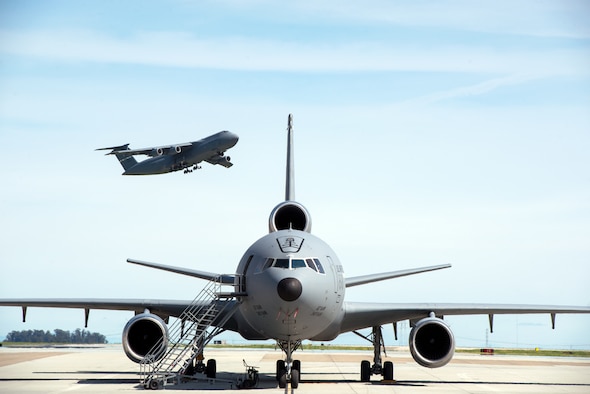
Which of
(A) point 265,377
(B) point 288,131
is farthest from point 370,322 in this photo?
(B) point 288,131

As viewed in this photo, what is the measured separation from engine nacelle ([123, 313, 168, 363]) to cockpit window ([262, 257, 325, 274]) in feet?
17.3

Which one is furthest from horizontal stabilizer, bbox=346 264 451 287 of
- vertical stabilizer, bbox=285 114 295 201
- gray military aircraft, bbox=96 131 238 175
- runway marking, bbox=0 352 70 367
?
gray military aircraft, bbox=96 131 238 175

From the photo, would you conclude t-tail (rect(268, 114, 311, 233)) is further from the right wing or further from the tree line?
the tree line

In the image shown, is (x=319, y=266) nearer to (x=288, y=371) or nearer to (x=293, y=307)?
(x=293, y=307)

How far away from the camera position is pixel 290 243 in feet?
75.3

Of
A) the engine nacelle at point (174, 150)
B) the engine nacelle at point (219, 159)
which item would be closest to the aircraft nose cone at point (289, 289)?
the engine nacelle at point (174, 150)

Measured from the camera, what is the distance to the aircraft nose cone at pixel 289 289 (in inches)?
826

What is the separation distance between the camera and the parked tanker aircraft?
2198 centimetres

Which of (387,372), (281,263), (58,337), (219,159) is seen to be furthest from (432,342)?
(58,337)

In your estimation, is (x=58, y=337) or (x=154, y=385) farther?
(x=58, y=337)

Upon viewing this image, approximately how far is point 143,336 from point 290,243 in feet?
22.4

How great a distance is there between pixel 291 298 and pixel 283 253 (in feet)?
5.60

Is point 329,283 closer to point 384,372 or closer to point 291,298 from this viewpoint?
point 291,298

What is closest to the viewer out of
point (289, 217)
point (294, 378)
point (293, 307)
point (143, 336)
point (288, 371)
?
point (293, 307)
